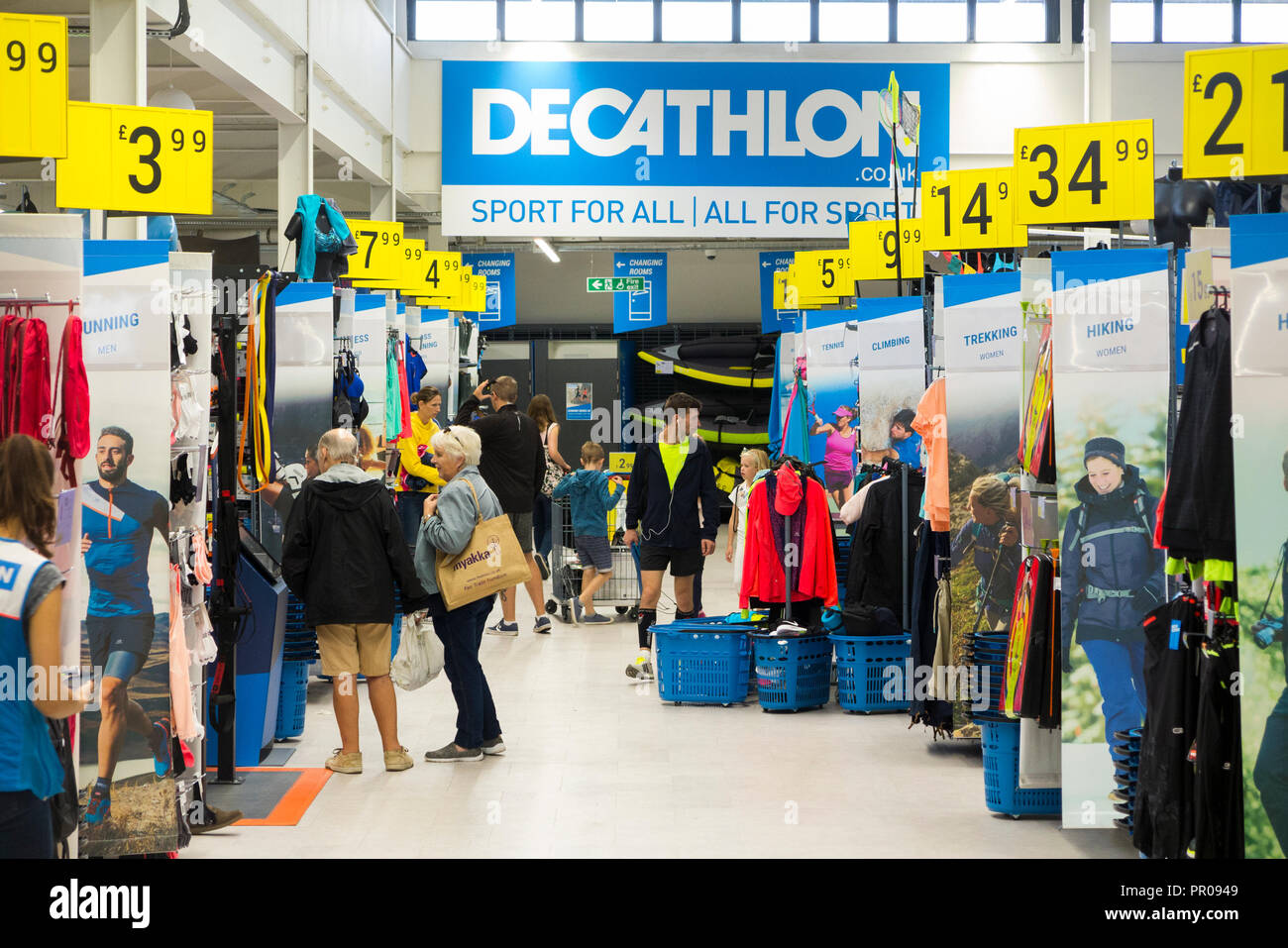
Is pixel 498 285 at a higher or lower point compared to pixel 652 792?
higher

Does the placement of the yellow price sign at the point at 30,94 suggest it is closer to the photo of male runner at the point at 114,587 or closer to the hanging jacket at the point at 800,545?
the photo of male runner at the point at 114,587

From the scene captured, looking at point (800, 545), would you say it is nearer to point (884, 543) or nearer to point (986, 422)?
point (884, 543)

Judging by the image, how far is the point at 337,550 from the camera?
587 centimetres

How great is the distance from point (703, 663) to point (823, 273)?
575 centimetres

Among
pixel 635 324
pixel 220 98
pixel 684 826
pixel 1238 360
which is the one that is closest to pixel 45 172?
pixel 684 826

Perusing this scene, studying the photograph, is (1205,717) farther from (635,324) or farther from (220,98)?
(635,324)

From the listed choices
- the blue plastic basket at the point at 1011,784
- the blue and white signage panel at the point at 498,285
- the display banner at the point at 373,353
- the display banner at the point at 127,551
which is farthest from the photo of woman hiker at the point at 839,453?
the blue and white signage panel at the point at 498,285

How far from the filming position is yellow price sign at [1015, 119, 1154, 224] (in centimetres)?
556

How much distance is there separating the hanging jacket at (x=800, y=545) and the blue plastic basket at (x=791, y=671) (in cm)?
26

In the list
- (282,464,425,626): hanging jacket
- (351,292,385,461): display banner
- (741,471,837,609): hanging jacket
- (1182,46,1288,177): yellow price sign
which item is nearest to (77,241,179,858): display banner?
(282,464,425,626): hanging jacket

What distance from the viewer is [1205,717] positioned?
3908mm

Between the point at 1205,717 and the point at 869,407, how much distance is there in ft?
15.0

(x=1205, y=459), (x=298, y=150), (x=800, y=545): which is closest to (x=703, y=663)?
(x=800, y=545)

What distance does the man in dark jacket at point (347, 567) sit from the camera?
19.3 ft
